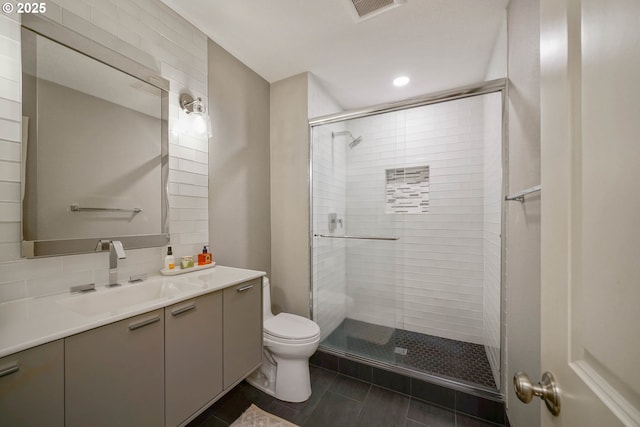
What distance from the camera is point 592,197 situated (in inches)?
14.5

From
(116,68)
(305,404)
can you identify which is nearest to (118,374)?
(305,404)

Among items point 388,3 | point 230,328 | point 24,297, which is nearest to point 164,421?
point 230,328

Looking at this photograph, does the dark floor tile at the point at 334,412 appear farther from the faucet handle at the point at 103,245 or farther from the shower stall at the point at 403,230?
the faucet handle at the point at 103,245

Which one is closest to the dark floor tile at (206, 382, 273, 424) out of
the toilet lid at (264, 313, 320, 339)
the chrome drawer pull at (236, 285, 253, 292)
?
the toilet lid at (264, 313, 320, 339)

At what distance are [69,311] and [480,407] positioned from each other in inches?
87.6

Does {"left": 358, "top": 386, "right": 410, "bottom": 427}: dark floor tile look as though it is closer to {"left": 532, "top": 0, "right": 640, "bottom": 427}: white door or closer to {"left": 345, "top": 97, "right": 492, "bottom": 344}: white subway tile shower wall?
{"left": 345, "top": 97, "right": 492, "bottom": 344}: white subway tile shower wall

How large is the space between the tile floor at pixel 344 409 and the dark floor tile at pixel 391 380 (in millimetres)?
32

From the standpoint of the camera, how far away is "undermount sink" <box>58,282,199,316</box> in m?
1.09

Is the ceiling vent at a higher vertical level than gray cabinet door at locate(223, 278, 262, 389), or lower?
higher

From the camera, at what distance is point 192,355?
111 centimetres

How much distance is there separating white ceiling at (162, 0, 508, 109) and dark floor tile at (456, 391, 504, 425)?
2.49m

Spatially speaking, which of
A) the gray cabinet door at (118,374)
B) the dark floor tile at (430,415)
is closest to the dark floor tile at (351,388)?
the dark floor tile at (430,415)

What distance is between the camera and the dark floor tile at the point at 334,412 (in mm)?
1452

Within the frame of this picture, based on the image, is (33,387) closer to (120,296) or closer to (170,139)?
(120,296)
